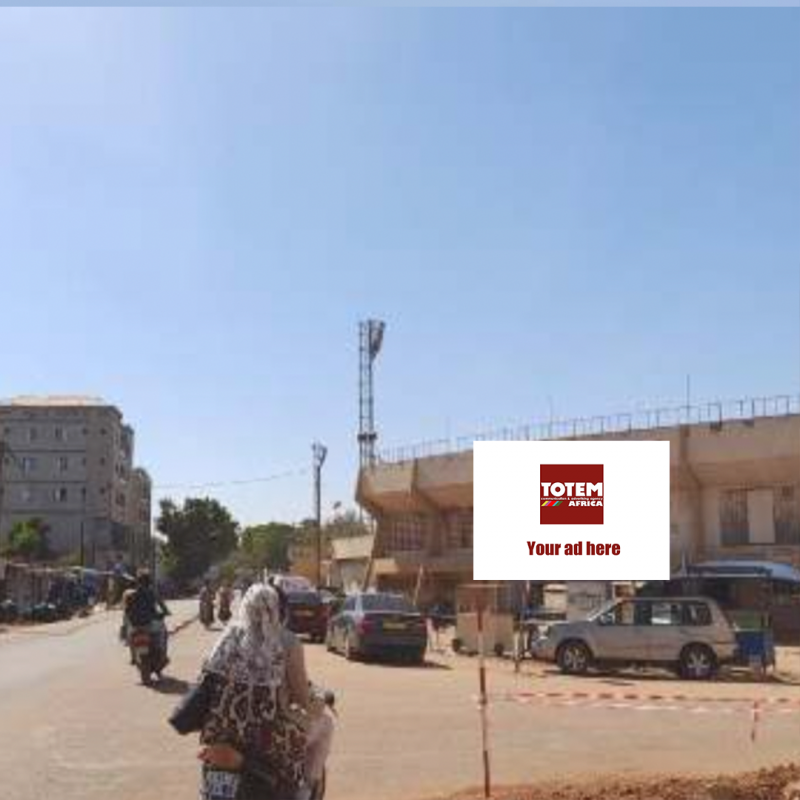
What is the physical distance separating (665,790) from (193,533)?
419 feet

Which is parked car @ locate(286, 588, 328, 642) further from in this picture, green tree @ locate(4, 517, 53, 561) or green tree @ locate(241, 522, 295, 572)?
green tree @ locate(241, 522, 295, 572)

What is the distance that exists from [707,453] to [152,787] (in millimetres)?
50268

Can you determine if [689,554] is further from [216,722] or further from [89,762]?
[216,722]

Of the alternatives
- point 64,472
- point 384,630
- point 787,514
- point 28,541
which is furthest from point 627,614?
point 64,472

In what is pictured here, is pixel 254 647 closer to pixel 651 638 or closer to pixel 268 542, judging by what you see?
pixel 651 638

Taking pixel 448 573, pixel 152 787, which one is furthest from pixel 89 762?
pixel 448 573

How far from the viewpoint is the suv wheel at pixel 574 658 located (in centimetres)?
2878

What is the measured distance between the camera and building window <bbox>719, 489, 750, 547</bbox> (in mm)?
60781

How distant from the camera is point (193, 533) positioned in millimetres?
136500

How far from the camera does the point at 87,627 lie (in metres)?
50.1

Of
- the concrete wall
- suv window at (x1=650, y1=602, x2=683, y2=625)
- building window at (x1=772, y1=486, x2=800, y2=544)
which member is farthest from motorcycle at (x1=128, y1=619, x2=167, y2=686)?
building window at (x1=772, y1=486, x2=800, y2=544)

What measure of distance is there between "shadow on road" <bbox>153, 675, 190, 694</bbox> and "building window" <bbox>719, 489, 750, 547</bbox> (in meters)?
41.1

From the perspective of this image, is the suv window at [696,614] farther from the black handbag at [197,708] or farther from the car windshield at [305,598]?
the black handbag at [197,708]

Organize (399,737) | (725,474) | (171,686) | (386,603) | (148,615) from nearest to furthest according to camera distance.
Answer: (399,737) < (171,686) < (148,615) < (386,603) < (725,474)
